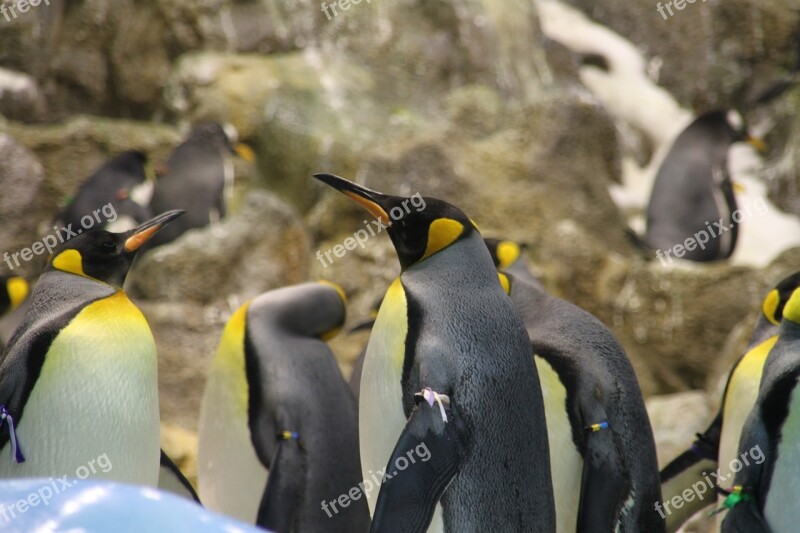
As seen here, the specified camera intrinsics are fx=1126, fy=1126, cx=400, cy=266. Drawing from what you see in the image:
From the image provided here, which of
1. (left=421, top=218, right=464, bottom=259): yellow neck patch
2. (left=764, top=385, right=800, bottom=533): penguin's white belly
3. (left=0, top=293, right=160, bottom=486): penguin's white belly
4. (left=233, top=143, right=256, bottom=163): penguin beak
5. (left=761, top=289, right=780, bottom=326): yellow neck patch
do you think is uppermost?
(left=421, top=218, right=464, bottom=259): yellow neck patch

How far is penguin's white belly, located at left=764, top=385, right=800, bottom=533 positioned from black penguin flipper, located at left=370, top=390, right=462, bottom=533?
0.72 metres

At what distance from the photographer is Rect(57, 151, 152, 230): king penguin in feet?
22.1

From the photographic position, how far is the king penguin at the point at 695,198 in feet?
24.2

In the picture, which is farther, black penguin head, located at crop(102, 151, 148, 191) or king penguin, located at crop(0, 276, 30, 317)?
black penguin head, located at crop(102, 151, 148, 191)

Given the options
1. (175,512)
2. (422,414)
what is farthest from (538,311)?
(175,512)

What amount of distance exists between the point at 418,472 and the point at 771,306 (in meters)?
1.54

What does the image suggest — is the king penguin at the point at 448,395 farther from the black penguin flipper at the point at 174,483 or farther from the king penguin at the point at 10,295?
the king penguin at the point at 10,295

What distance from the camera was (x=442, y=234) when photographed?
2.61 meters

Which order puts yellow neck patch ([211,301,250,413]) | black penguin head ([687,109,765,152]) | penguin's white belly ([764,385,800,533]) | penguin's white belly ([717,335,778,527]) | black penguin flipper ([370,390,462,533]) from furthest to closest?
black penguin head ([687,109,765,152]) → yellow neck patch ([211,301,250,413]) → penguin's white belly ([717,335,778,527]) → penguin's white belly ([764,385,800,533]) → black penguin flipper ([370,390,462,533])

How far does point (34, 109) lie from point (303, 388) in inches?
A: 209

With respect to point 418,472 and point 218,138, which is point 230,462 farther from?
point 218,138

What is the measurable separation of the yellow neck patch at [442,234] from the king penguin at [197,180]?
4.86 metres

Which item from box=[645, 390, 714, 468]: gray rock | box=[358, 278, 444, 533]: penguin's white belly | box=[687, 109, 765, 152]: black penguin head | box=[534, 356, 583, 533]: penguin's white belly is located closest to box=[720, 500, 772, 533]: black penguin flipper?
box=[534, 356, 583, 533]: penguin's white belly

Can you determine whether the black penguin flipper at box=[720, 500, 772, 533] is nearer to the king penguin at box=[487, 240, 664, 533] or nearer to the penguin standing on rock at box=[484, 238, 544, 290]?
the king penguin at box=[487, 240, 664, 533]
